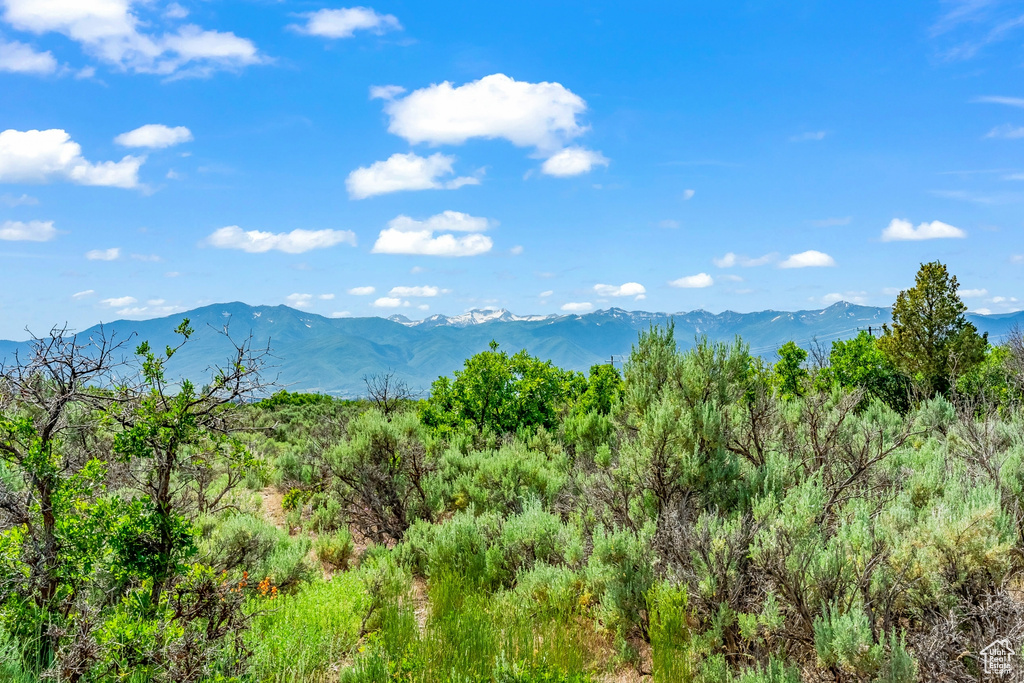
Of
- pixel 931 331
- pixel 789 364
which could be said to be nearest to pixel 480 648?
pixel 931 331

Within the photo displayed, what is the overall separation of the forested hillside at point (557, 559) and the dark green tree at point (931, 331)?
21.2 meters

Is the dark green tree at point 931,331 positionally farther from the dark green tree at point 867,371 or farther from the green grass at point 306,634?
the green grass at point 306,634

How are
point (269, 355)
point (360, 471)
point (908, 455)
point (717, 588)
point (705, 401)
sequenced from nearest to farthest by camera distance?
point (717, 588) → point (269, 355) → point (705, 401) → point (908, 455) → point (360, 471)

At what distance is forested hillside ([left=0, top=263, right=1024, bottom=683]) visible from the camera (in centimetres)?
450

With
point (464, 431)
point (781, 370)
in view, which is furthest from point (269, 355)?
point (781, 370)

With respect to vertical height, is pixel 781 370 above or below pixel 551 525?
above

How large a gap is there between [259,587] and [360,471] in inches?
132

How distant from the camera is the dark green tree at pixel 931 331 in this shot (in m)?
26.0

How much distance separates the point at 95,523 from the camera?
4.76m

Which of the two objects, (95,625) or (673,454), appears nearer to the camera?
(95,625)

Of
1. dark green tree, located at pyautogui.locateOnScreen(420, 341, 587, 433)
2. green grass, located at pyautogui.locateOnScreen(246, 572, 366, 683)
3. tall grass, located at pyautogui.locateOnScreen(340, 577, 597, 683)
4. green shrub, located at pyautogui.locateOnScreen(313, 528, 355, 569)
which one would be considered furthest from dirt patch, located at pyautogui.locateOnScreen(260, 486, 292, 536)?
tall grass, located at pyautogui.locateOnScreen(340, 577, 597, 683)

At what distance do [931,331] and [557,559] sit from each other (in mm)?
27814

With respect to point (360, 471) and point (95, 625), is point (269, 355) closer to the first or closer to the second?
point (95, 625)

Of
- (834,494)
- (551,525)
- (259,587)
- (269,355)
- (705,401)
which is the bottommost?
(259,587)
